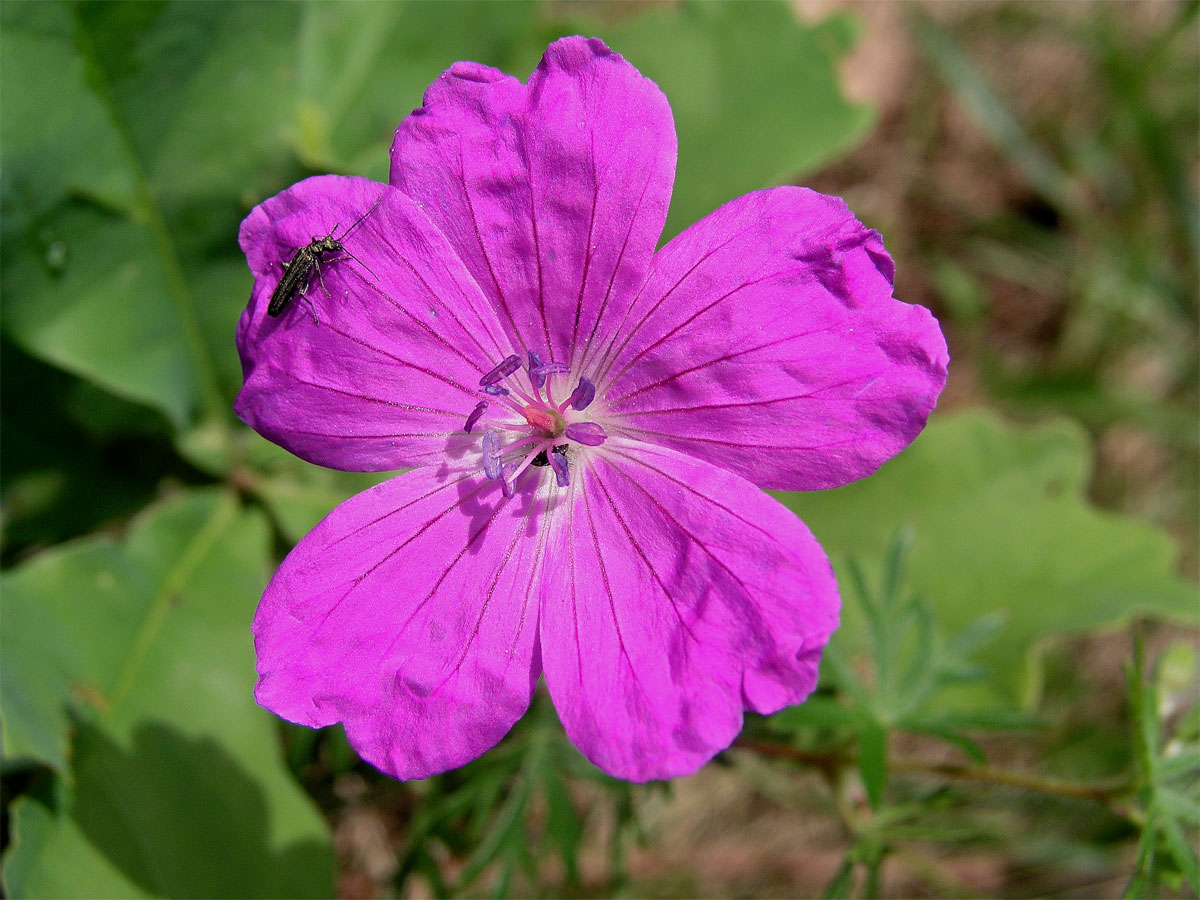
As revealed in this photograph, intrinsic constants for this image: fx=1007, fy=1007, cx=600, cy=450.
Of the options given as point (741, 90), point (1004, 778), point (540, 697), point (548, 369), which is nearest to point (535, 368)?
point (548, 369)

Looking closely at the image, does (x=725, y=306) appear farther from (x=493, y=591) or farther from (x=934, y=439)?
(x=934, y=439)

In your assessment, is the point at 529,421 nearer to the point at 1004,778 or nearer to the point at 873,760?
the point at 873,760

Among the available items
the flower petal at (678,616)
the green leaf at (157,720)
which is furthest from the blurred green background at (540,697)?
the flower petal at (678,616)

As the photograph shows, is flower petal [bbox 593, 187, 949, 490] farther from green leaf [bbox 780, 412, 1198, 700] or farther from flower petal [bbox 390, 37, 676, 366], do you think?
green leaf [bbox 780, 412, 1198, 700]

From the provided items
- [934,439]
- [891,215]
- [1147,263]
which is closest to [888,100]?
[891,215]

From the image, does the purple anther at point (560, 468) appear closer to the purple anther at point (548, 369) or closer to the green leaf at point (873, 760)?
the purple anther at point (548, 369)

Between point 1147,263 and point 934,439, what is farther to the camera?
point 1147,263

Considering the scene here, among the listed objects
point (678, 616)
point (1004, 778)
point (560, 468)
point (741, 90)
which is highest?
point (741, 90)
